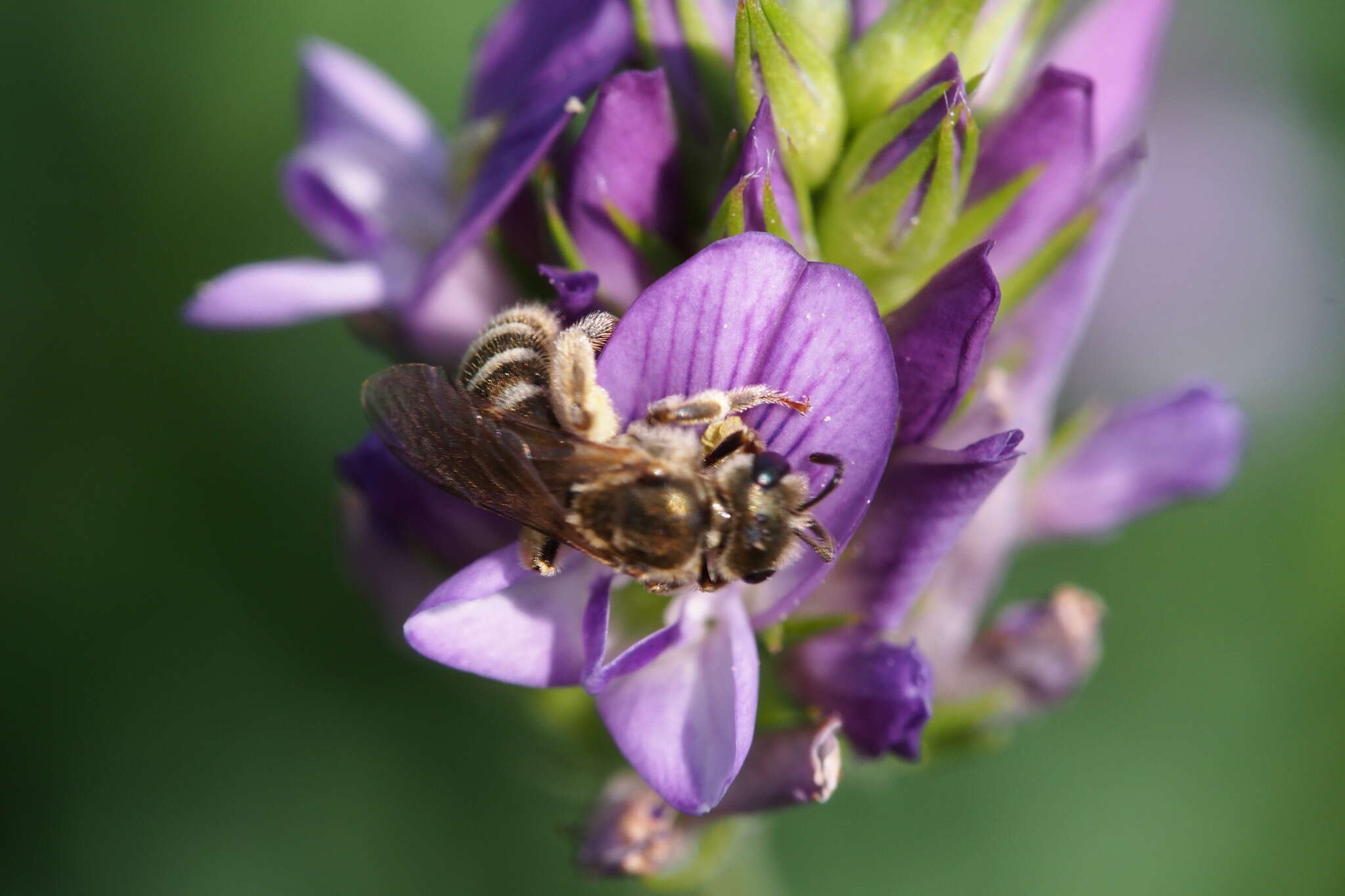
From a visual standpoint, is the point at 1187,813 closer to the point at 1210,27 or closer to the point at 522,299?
the point at 522,299

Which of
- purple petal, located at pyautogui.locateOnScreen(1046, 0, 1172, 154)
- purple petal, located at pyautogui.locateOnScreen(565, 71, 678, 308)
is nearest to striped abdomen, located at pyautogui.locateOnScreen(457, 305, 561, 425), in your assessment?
purple petal, located at pyautogui.locateOnScreen(565, 71, 678, 308)

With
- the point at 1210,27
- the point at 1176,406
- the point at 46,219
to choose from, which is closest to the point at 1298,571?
the point at 1176,406

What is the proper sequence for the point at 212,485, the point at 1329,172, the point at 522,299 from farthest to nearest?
the point at 1329,172, the point at 212,485, the point at 522,299

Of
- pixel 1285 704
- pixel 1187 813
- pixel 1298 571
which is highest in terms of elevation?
pixel 1298 571

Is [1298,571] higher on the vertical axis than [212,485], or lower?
higher

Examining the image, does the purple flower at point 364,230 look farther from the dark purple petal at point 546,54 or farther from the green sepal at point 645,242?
the green sepal at point 645,242

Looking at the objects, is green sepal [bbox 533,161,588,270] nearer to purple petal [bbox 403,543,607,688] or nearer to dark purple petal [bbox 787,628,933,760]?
purple petal [bbox 403,543,607,688]
